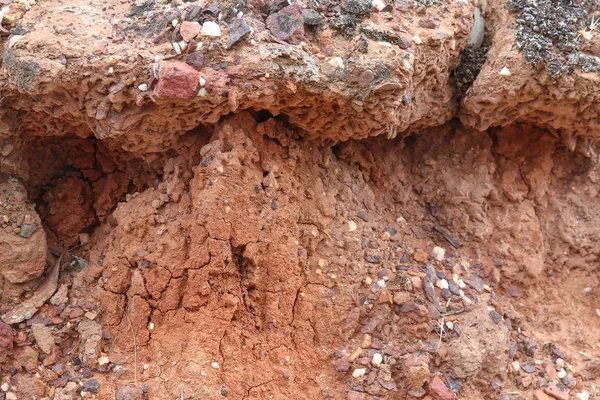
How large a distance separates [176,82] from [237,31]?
0.32 metres

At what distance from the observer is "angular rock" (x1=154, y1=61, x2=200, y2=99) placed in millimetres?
2500

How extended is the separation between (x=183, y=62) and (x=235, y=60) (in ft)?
0.66

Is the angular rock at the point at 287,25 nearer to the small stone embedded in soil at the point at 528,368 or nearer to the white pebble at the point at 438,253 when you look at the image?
the white pebble at the point at 438,253

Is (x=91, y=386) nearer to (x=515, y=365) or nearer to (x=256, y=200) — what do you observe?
(x=256, y=200)

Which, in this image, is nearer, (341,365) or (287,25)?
(287,25)

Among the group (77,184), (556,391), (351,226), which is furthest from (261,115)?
(556,391)

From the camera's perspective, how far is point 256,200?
2.84m

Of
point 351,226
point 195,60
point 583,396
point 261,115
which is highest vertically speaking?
point 195,60

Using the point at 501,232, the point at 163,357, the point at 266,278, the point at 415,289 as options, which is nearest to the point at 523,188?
the point at 501,232

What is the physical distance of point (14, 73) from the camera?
2.58 m

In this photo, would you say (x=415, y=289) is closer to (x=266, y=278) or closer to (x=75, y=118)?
(x=266, y=278)

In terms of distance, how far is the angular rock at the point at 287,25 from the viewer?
2645mm

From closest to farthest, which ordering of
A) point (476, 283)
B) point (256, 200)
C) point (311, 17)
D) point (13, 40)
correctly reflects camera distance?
point (13, 40), point (311, 17), point (256, 200), point (476, 283)

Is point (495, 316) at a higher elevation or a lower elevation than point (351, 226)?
lower
